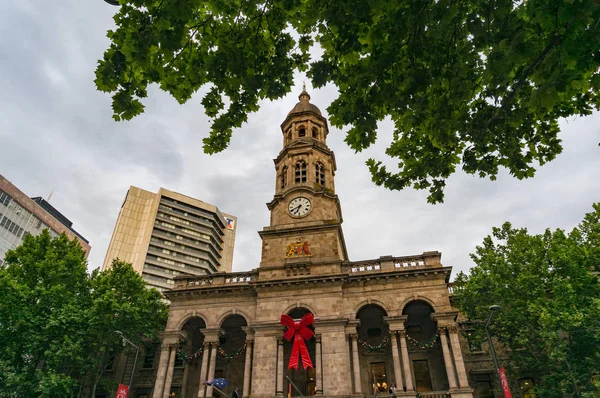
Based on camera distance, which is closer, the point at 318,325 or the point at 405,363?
the point at 405,363

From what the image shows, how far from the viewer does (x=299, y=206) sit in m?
36.6

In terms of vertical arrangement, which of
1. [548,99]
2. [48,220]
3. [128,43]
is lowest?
[548,99]

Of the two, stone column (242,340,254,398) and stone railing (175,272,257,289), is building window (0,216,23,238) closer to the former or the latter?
stone railing (175,272,257,289)

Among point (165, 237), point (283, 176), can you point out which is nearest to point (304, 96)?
point (283, 176)

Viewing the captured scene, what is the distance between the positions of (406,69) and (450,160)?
3.44m

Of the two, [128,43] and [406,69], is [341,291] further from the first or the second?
[128,43]

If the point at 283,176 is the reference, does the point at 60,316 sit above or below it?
below

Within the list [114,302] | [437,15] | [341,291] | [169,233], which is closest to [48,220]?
[169,233]

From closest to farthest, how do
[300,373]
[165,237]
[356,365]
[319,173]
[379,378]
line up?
[356,365]
[379,378]
[300,373]
[319,173]
[165,237]

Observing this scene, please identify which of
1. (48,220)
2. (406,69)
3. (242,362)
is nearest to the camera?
(406,69)

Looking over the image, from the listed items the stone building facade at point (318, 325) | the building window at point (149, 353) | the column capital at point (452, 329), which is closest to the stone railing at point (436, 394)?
the stone building facade at point (318, 325)

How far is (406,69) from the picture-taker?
813cm

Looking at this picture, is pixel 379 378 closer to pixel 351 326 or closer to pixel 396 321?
pixel 351 326

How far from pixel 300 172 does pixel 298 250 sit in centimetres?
983
